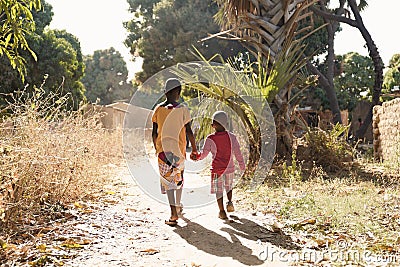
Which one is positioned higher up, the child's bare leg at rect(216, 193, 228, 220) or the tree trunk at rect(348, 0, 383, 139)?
the tree trunk at rect(348, 0, 383, 139)

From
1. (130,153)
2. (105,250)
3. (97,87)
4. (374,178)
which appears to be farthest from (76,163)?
(97,87)

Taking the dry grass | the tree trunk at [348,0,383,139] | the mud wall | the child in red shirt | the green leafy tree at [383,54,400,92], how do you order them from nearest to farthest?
the dry grass
the child in red shirt
the mud wall
the tree trunk at [348,0,383,139]
the green leafy tree at [383,54,400,92]

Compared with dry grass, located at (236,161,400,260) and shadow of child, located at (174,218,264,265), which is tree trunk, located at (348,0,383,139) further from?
shadow of child, located at (174,218,264,265)

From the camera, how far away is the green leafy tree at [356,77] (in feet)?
73.2

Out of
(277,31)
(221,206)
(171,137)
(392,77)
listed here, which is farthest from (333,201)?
(392,77)

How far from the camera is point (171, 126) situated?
4547 mm

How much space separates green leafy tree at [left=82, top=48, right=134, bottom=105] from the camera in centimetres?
4550

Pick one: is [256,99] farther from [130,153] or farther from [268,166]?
[130,153]

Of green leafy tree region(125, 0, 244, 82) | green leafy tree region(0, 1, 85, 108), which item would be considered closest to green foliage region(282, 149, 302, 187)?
green leafy tree region(0, 1, 85, 108)

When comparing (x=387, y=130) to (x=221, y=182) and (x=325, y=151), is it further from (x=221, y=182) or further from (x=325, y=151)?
(x=221, y=182)

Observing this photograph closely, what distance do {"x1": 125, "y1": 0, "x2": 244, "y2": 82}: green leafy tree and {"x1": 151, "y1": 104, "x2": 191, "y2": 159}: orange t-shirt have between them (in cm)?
1913

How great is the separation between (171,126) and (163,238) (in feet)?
3.92

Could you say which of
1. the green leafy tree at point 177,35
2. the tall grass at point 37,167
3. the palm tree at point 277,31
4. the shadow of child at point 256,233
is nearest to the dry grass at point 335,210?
the shadow of child at point 256,233

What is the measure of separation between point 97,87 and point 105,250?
143 feet
